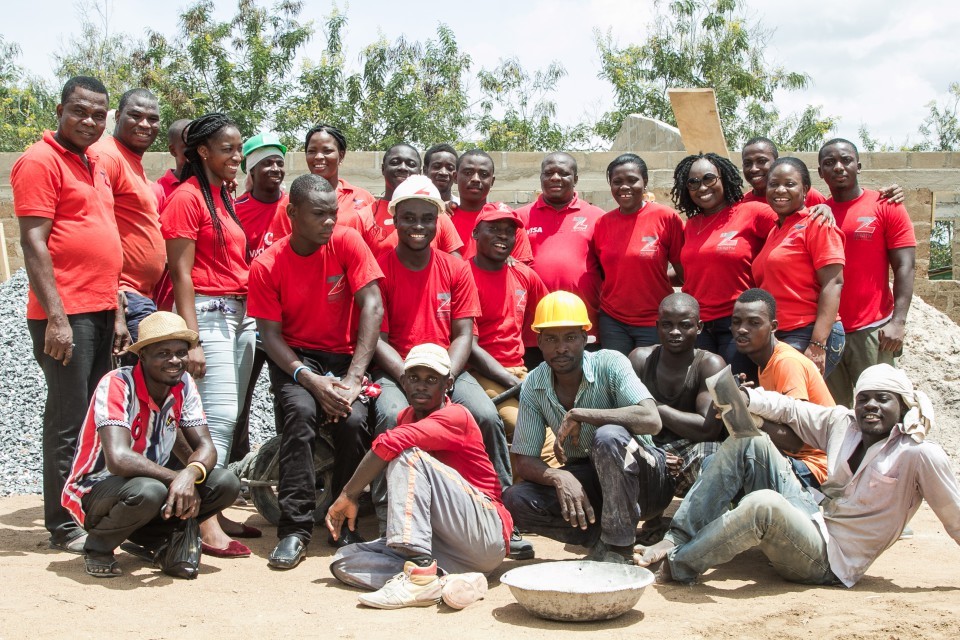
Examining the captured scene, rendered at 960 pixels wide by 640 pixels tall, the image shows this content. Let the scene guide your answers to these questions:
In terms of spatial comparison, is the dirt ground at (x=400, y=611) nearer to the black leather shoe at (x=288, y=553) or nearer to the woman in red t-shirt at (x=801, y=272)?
the black leather shoe at (x=288, y=553)

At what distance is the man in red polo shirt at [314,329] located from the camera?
5066 millimetres

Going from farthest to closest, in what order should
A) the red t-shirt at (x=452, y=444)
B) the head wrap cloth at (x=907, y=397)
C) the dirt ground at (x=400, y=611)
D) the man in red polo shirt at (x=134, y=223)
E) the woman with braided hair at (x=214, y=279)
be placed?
the man in red polo shirt at (x=134, y=223) < the woman with braided hair at (x=214, y=279) < the red t-shirt at (x=452, y=444) < the head wrap cloth at (x=907, y=397) < the dirt ground at (x=400, y=611)

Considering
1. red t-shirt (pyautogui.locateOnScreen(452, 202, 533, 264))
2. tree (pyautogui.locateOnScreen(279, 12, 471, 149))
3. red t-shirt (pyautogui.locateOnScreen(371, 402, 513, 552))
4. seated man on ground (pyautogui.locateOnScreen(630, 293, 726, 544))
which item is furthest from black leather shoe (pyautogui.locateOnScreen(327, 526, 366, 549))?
tree (pyautogui.locateOnScreen(279, 12, 471, 149))

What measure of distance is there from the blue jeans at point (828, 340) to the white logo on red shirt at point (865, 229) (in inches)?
25.5

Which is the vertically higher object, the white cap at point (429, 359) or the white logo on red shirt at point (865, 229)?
the white logo on red shirt at point (865, 229)

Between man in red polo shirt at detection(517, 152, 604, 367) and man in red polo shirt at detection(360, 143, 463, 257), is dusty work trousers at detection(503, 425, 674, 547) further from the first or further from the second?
man in red polo shirt at detection(360, 143, 463, 257)

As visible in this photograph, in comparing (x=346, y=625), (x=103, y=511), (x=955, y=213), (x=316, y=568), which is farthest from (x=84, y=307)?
(x=955, y=213)

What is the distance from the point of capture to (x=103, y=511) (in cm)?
452

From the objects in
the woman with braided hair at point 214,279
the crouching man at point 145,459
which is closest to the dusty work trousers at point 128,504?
the crouching man at point 145,459

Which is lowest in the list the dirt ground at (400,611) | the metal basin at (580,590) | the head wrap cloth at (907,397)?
the dirt ground at (400,611)

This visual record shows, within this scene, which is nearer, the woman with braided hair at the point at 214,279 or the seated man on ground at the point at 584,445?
the seated man on ground at the point at 584,445

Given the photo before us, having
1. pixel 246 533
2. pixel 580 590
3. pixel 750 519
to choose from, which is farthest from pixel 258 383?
pixel 750 519

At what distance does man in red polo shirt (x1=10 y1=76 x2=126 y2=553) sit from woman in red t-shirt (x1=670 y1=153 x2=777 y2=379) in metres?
3.45

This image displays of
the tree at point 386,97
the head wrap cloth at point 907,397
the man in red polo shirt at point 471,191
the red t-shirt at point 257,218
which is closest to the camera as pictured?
the head wrap cloth at point 907,397
